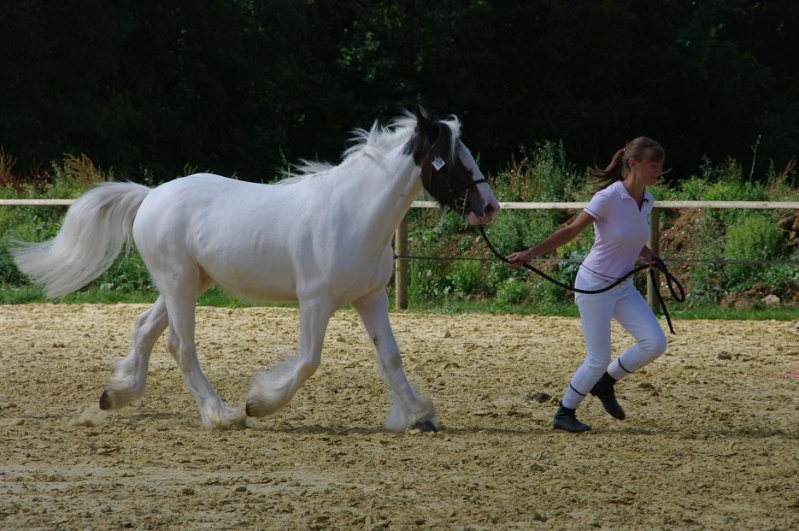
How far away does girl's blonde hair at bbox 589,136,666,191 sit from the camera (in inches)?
261

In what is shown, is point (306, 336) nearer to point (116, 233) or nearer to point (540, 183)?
point (116, 233)

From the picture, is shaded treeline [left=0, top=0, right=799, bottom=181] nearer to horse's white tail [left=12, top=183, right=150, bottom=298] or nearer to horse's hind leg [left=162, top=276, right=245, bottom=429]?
horse's white tail [left=12, top=183, right=150, bottom=298]

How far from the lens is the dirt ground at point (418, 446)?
5.03 meters

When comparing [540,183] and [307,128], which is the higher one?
[540,183]

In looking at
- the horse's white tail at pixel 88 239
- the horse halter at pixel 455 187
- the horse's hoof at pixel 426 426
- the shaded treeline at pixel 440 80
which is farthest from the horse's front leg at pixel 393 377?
the shaded treeline at pixel 440 80

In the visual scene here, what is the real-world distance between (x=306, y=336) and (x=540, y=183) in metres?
10.7

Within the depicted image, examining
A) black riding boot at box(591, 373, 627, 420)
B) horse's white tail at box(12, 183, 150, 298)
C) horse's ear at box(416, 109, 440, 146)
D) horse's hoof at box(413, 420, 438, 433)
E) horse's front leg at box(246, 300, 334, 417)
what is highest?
horse's ear at box(416, 109, 440, 146)

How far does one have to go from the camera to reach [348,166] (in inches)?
283

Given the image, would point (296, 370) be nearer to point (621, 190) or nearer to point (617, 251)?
point (617, 251)

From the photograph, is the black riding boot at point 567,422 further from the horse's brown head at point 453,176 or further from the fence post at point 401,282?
the fence post at point 401,282

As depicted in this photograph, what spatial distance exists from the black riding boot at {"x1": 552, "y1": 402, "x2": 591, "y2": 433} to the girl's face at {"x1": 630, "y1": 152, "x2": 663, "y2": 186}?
56.3 inches

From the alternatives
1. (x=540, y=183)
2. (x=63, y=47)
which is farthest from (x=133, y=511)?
(x=63, y=47)

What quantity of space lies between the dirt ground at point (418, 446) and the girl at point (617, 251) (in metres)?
0.56

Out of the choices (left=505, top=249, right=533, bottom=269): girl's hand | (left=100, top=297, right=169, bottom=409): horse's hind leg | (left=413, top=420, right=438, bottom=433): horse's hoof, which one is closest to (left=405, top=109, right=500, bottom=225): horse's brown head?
(left=505, top=249, right=533, bottom=269): girl's hand
